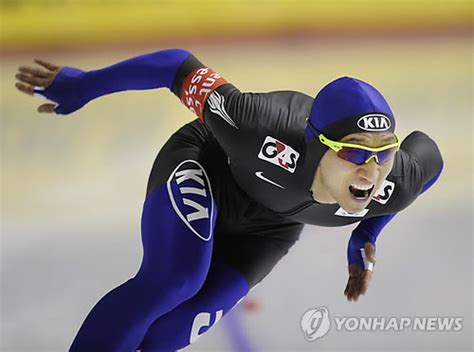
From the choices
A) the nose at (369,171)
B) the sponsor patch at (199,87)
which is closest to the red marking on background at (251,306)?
the sponsor patch at (199,87)

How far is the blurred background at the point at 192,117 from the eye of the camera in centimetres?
262

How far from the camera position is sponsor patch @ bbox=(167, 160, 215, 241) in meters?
1.84

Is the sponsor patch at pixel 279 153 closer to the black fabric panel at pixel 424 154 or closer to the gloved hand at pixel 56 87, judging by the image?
the black fabric panel at pixel 424 154

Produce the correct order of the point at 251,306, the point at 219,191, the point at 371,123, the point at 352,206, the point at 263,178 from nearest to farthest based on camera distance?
the point at 371,123 < the point at 352,206 < the point at 263,178 < the point at 219,191 < the point at 251,306

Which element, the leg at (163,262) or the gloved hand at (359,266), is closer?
the leg at (163,262)

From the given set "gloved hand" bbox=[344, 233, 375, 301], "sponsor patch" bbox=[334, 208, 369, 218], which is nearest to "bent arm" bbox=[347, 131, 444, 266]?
"gloved hand" bbox=[344, 233, 375, 301]

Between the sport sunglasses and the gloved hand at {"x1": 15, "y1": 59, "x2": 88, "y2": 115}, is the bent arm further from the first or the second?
the gloved hand at {"x1": 15, "y1": 59, "x2": 88, "y2": 115}

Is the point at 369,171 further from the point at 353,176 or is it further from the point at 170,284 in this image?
the point at 170,284

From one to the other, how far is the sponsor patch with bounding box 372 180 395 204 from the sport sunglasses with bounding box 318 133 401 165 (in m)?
0.16

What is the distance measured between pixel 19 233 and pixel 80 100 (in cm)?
87

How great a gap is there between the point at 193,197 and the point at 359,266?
0.47 meters

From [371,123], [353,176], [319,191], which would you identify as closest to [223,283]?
[319,191]

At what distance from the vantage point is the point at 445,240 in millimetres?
2664

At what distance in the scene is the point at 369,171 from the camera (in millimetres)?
1711
